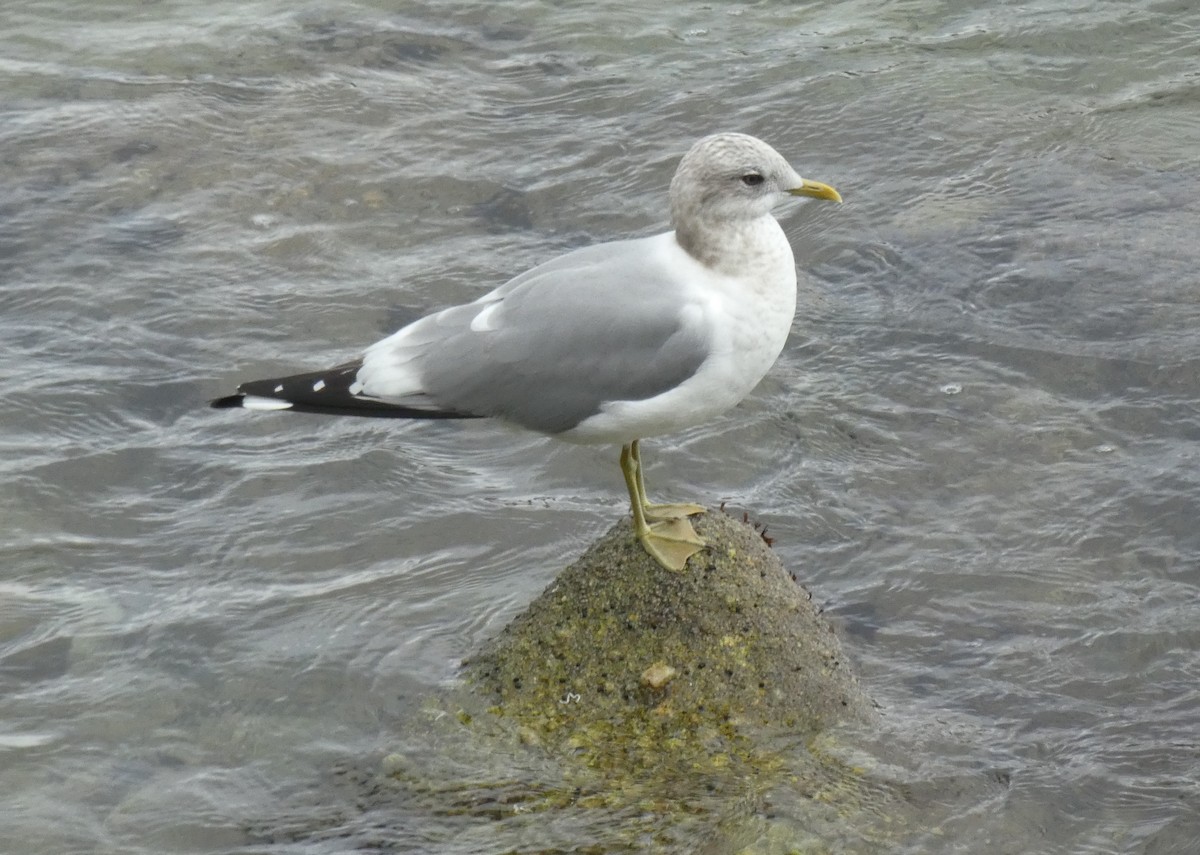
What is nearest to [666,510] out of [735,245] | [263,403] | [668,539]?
[668,539]

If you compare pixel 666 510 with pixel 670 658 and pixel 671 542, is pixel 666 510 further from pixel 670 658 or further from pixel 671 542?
pixel 670 658

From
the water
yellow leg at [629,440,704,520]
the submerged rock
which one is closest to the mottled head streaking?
yellow leg at [629,440,704,520]

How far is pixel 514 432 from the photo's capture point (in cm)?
560

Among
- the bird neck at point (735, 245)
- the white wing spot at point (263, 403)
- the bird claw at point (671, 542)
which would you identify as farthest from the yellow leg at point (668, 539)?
the white wing spot at point (263, 403)

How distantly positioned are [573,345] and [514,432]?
2.94 feet

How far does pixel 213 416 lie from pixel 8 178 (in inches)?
108

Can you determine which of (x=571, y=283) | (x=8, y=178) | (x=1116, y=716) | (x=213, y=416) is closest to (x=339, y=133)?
(x=8, y=178)

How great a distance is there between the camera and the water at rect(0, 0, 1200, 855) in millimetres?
4992

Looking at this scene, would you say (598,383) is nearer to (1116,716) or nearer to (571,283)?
(571,283)

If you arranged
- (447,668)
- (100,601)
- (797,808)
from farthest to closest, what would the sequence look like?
(100,601) < (447,668) < (797,808)

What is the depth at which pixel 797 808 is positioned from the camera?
4.29m

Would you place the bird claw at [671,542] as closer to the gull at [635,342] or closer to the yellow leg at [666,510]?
the gull at [635,342]

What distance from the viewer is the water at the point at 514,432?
4992 millimetres

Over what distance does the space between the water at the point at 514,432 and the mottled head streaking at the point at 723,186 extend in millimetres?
1633
